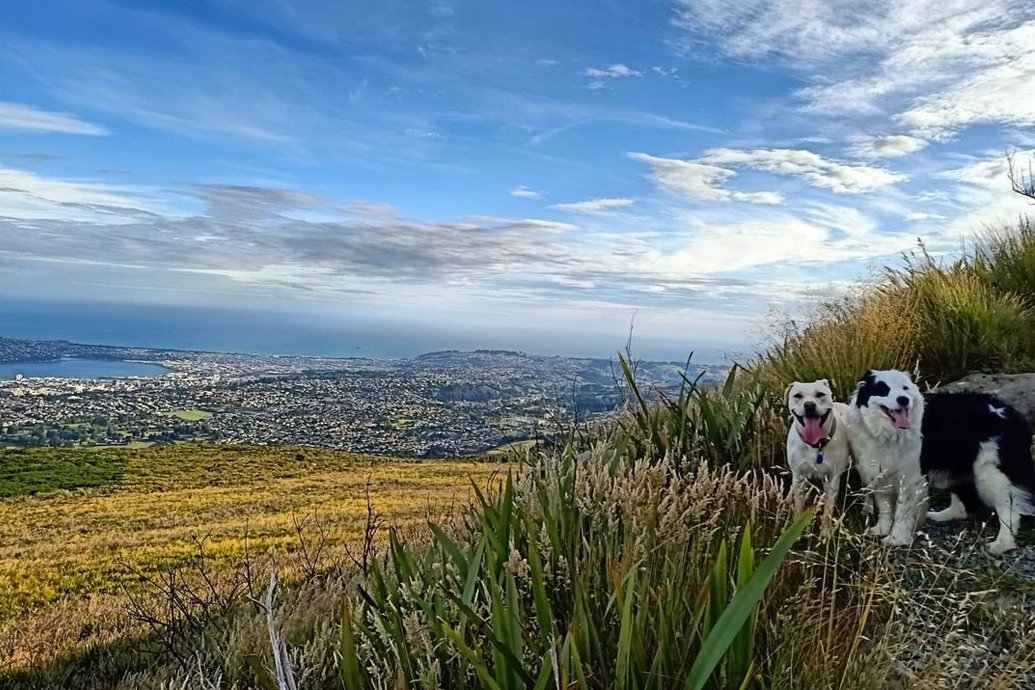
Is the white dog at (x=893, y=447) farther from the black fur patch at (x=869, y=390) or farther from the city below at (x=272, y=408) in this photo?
the city below at (x=272, y=408)

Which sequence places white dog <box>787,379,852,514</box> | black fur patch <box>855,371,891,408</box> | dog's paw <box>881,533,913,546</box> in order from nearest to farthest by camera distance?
dog's paw <box>881,533,913,546</box> < black fur patch <box>855,371,891,408</box> < white dog <box>787,379,852,514</box>

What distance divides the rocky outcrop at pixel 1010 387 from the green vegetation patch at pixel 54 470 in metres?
35.1

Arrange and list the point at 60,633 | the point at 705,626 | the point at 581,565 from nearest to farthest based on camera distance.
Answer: the point at 705,626, the point at 581,565, the point at 60,633

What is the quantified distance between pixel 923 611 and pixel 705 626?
5.21 feet

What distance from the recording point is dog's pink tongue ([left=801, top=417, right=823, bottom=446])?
3.83m

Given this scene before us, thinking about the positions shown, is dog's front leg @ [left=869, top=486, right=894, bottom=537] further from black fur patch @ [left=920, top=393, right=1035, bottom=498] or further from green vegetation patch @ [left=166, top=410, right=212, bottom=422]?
green vegetation patch @ [left=166, top=410, right=212, bottom=422]

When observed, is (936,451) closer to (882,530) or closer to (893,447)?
(893,447)

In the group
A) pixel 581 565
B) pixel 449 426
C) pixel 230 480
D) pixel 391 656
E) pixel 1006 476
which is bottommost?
pixel 230 480

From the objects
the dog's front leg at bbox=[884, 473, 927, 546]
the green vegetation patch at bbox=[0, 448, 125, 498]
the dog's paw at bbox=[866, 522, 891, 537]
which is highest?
the dog's front leg at bbox=[884, 473, 927, 546]

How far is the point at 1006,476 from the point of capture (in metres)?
3.54

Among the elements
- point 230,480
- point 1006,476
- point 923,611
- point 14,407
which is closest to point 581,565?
point 923,611

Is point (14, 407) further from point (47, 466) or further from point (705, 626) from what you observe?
point (705, 626)

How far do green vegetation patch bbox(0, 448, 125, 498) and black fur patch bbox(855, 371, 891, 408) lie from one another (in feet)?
116

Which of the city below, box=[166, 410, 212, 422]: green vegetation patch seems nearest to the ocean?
the city below
